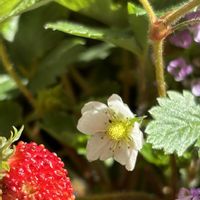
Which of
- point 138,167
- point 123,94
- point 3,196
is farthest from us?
point 123,94

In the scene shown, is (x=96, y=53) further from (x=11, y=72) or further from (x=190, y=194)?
(x=190, y=194)

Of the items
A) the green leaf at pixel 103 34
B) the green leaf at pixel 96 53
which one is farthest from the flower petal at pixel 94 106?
the green leaf at pixel 96 53

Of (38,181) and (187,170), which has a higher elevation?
(38,181)

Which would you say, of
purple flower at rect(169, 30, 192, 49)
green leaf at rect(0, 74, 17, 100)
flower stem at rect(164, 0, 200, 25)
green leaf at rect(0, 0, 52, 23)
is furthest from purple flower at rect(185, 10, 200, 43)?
green leaf at rect(0, 74, 17, 100)

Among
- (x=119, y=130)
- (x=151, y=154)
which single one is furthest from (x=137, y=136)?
(x=151, y=154)

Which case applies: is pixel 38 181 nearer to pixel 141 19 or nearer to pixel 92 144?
pixel 92 144

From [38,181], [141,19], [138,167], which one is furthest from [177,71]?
[38,181]

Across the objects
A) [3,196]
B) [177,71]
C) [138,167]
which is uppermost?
[3,196]
